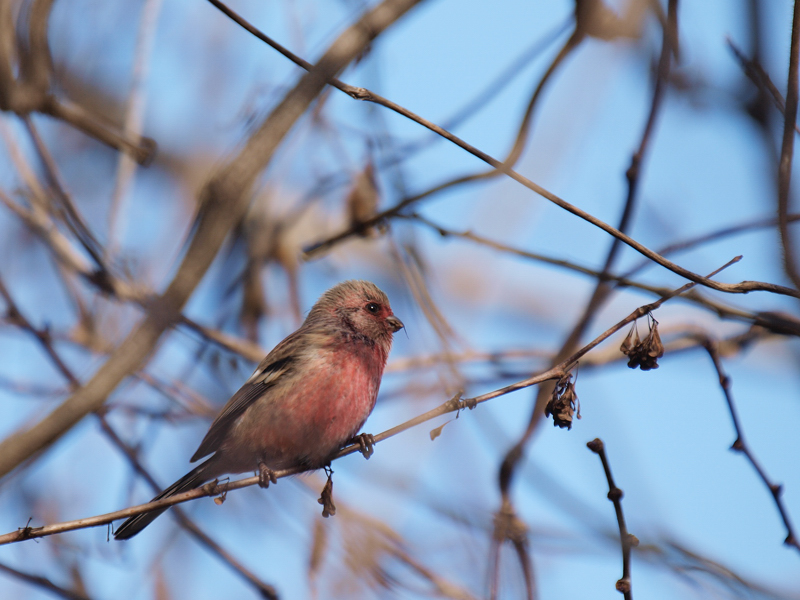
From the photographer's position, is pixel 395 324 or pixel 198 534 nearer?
pixel 198 534

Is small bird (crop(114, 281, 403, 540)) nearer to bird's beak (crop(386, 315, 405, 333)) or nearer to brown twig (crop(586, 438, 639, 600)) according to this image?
bird's beak (crop(386, 315, 405, 333))

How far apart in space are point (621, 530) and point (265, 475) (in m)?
2.18

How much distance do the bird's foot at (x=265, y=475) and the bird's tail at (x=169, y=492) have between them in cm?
53

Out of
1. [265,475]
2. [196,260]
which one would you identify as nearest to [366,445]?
[265,475]

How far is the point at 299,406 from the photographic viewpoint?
15.5 ft

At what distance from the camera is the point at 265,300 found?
6.89 meters

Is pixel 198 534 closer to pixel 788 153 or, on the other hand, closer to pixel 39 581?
pixel 39 581

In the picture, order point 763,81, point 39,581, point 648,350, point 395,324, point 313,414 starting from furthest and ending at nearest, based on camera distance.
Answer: point 395,324 → point 313,414 → point 39,581 → point 648,350 → point 763,81

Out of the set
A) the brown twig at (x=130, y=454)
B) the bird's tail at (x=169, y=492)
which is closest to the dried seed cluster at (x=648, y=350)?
the brown twig at (x=130, y=454)

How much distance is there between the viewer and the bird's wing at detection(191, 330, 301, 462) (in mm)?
4855

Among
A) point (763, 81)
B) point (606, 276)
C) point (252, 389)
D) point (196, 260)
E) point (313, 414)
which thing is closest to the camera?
point (763, 81)

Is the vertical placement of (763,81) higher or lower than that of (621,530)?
higher

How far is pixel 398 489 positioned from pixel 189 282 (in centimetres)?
184

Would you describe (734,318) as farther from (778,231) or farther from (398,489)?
(398,489)
